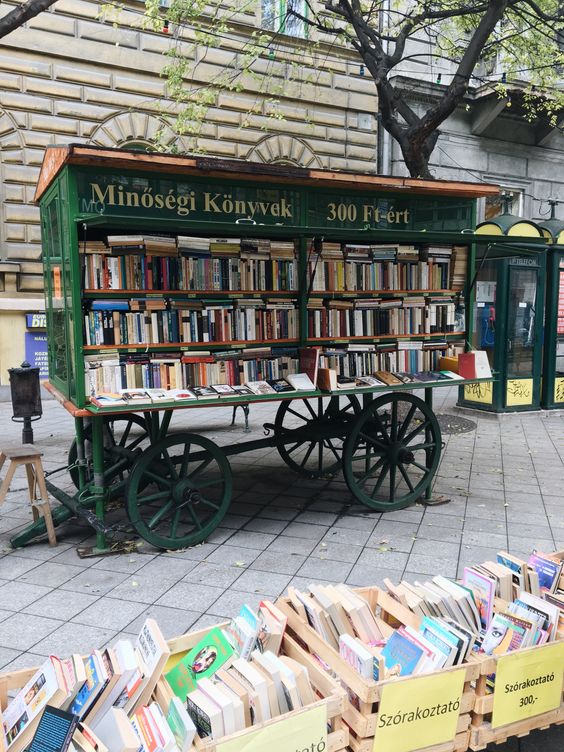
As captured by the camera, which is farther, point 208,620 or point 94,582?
point 94,582

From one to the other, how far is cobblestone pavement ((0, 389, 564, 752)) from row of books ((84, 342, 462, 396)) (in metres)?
1.24

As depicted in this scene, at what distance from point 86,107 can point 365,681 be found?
11734mm

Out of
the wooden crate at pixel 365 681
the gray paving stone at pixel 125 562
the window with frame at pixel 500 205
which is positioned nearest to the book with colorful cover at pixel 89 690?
the wooden crate at pixel 365 681

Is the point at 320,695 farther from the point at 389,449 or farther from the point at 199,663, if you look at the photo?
the point at 389,449

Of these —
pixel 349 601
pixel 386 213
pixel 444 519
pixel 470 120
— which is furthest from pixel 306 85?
pixel 349 601

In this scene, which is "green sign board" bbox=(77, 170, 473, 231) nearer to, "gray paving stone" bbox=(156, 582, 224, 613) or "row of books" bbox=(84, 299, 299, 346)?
"row of books" bbox=(84, 299, 299, 346)

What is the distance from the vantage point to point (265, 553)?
16.1ft

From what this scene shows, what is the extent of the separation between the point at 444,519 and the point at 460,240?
251cm

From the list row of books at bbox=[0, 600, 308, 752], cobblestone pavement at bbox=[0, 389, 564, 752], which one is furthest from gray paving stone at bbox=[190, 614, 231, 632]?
row of books at bbox=[0, 600, 308, 752]

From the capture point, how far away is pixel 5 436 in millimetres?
8984

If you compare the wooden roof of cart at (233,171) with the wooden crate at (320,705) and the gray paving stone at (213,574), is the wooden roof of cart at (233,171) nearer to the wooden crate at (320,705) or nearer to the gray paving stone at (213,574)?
the gray paving stone at (213,574)

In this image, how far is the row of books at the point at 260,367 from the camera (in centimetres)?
495

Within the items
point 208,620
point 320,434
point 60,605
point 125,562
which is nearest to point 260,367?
point 320,434

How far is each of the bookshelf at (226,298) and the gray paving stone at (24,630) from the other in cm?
96
